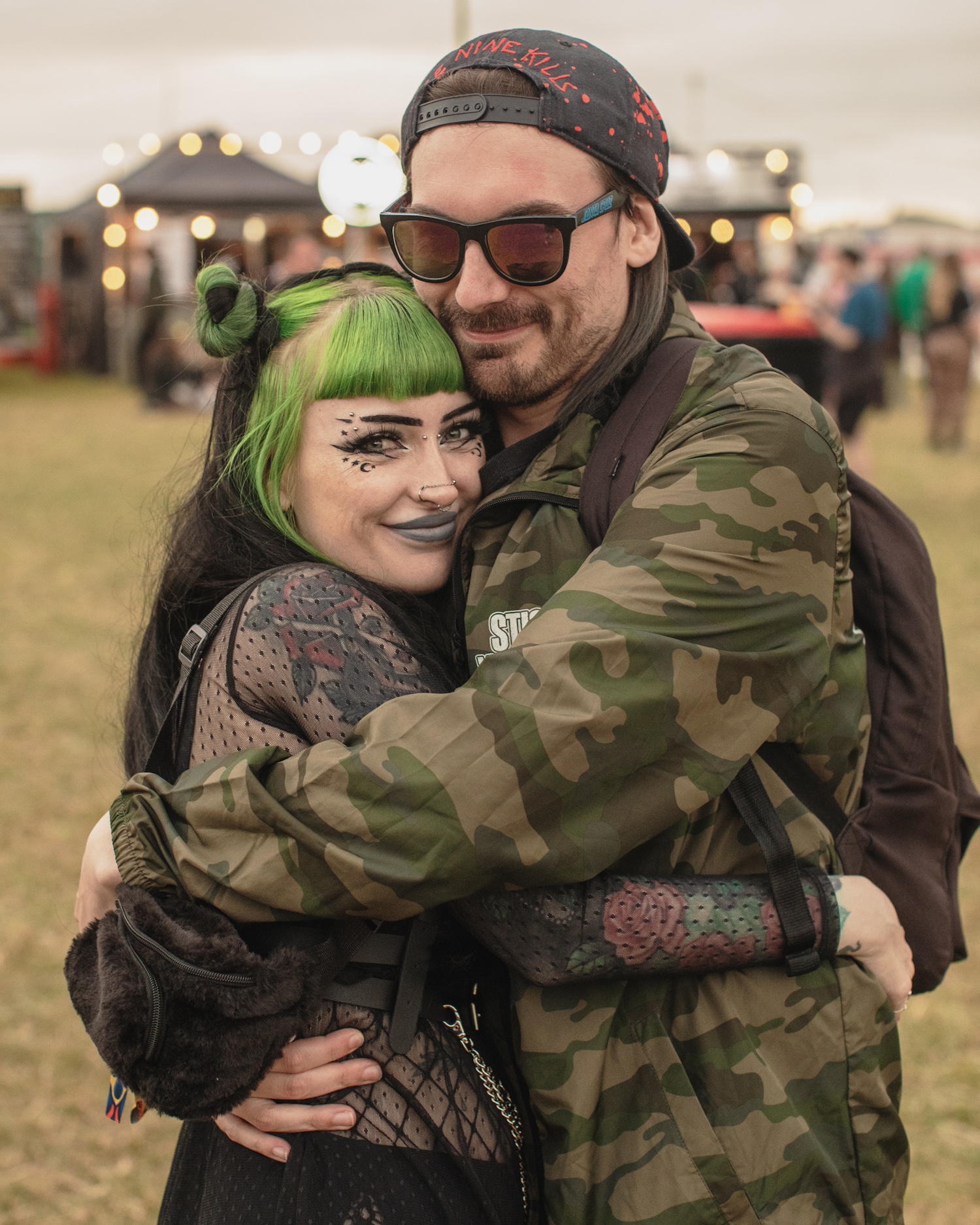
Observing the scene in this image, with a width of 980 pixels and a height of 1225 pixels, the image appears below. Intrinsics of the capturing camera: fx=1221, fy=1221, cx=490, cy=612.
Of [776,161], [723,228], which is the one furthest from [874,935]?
[776,161]

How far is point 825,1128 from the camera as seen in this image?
172 cm

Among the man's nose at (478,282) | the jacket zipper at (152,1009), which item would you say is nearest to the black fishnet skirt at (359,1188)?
the jacket zipper at (152,1009)

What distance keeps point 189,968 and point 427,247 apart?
47.2 inches

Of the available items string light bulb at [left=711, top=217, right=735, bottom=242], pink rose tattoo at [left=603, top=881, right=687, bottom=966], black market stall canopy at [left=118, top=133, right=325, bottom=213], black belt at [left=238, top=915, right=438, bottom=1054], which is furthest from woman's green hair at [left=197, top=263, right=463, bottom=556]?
black market stall canopy at [left=118, top=133, right=325, bottom=213]

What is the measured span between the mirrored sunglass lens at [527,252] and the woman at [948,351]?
14.8 m

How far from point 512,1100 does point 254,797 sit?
64cm

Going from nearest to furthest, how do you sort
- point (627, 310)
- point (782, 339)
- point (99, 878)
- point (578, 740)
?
point (578, 740), point (99, 878), point (627, 310), point (782, 339)

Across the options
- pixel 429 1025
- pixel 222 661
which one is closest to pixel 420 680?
pixel 222 661

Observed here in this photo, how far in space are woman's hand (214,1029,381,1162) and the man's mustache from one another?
3.64 feet

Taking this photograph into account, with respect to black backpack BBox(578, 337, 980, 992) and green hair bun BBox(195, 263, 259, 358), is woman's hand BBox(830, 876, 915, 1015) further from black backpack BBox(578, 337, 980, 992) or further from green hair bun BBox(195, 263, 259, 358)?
green hair bun BBox(195, 263, 259, 358)

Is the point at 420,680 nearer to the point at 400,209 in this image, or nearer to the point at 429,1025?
the point at 429,1025

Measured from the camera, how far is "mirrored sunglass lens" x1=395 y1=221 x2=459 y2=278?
2.00 metres

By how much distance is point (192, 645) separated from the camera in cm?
174

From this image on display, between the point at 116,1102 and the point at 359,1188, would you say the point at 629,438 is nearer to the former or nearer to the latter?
the point at 359,1188
